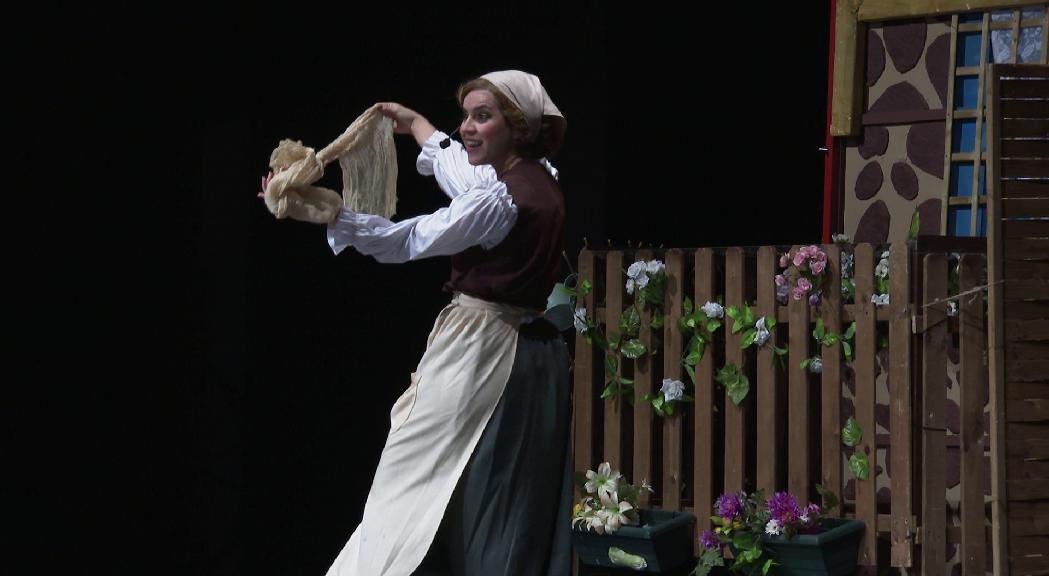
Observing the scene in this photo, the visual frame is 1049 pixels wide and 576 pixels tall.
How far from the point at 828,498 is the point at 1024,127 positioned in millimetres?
1230

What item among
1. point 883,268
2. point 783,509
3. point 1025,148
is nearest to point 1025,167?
point 1025,148

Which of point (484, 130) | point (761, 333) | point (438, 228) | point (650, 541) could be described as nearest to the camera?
point (438, 228)

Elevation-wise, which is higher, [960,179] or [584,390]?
[960,179]

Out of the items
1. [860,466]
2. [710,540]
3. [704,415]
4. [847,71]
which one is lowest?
[710,540]

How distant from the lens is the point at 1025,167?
3.98 meters

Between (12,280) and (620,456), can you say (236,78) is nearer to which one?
(12,280)

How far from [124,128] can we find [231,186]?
42cm

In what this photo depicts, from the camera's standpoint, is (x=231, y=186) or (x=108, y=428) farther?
(x=231, y=186)

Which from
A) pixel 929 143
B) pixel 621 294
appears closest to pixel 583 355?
pixel 621 294

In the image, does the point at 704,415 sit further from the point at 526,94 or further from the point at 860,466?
the point at 526,94

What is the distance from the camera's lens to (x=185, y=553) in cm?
492

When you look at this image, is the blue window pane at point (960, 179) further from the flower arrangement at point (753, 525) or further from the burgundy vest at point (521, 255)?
the burgundy vest at point (521, 255)

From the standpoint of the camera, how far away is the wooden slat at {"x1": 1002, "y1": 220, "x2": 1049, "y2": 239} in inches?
156

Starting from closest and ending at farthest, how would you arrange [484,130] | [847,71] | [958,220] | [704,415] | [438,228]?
[438,228] → [484,130] → [704,415] → [958,220] → [847,71]
